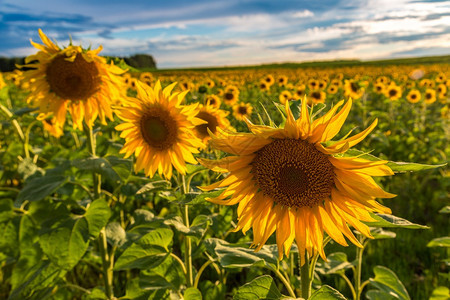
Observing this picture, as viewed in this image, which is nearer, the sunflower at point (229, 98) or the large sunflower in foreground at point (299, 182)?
the large sunflower in foreground at point (299, 182)

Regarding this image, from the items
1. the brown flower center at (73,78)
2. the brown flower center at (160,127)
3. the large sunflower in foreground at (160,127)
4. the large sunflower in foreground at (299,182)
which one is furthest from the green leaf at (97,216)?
the large sunflower in foreground at (299,182)

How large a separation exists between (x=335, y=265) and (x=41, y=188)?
215 cm

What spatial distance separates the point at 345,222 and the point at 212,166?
603 millimetres

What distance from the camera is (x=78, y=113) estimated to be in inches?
122

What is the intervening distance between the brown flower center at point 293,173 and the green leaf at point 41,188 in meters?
1.57

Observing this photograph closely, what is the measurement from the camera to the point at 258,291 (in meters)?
1.54

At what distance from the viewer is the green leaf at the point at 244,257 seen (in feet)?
5.53

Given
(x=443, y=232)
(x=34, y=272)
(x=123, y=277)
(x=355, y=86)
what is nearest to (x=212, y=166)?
(x=34, y=272)

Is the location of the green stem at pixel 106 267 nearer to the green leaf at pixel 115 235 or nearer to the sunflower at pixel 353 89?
the green leaf at pixel 115 235

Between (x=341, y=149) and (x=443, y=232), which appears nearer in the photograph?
(x=341, y=149)

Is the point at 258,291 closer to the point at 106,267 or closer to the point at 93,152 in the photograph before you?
Answer: the point at 106,267

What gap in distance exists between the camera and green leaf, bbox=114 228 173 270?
7.14 feet

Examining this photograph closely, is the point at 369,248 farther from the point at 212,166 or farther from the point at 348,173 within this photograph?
the point at 212,166

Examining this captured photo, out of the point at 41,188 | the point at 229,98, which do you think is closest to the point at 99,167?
the point at 41,188
